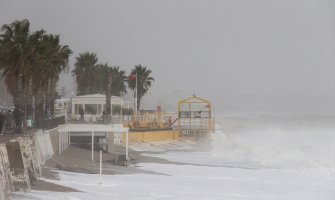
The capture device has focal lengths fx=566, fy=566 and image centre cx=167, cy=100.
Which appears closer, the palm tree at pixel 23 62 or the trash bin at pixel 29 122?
the palm tree at pixel 23 62

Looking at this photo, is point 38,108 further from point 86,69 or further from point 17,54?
point 86,69

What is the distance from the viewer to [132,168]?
2739 centimetres

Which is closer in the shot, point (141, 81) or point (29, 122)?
point (29, 122)

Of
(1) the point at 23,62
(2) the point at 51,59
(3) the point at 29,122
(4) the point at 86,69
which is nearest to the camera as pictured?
(1) the point at 23,62

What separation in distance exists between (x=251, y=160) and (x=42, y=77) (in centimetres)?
1425

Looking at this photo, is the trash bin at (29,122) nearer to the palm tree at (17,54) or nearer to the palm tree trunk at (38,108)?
the palm tree trunk at (38,108)

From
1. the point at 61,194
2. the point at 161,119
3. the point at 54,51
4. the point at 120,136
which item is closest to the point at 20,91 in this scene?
the point at 54,51

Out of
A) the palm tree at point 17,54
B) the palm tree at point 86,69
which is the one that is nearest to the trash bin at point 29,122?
the palm tree at point 17,54

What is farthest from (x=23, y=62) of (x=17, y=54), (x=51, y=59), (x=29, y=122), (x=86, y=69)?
(x=86, y=69)

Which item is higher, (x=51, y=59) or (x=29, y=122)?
(x=51, y=59)

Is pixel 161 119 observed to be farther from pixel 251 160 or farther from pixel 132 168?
pixel 132 168

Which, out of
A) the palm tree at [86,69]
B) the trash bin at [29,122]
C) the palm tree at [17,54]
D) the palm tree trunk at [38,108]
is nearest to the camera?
the palm tree at [17,54]

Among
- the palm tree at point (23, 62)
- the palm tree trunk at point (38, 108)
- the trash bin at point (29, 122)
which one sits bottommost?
the trash bin at point (29, 122)

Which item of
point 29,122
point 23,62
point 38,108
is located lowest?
point 29,122
